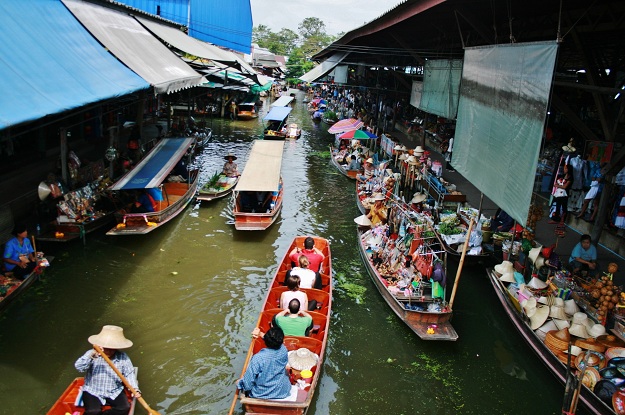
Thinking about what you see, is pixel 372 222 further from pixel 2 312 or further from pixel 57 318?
pixel 2 312

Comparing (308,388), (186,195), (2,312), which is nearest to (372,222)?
(186,195)

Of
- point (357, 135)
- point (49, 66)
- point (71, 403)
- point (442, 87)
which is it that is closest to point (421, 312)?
point (71, 403)

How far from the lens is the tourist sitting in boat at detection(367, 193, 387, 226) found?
12.2 meters

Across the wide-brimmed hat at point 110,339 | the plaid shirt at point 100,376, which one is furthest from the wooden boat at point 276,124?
the plaid shirt at point 100,376

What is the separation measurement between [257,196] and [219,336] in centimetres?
607

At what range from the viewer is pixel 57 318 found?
827 centimetres

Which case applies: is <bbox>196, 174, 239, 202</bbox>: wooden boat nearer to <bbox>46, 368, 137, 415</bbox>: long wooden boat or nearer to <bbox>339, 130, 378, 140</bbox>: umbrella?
<bbox>339, 130, 378, 140</bbox>: umbrella

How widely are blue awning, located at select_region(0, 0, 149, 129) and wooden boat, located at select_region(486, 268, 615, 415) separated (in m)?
8.67

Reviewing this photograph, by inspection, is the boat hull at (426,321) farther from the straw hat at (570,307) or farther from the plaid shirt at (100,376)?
the plaid shirt at (100,376)

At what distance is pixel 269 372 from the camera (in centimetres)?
571

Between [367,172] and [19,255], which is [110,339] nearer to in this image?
[19,255]

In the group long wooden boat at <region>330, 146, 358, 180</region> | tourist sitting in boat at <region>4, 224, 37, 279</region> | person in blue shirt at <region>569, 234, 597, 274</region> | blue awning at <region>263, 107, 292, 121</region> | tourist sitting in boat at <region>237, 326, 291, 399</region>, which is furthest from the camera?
blue awning at <region>263, 107, 292, 121</region>

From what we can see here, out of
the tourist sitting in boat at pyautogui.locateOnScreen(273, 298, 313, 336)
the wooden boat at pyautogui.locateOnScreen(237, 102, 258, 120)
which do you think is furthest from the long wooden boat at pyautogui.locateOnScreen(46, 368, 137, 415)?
the wooden boat at pyautogui.locateOnScreen(237, 102, 258, 120)

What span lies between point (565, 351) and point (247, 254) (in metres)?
7.35
